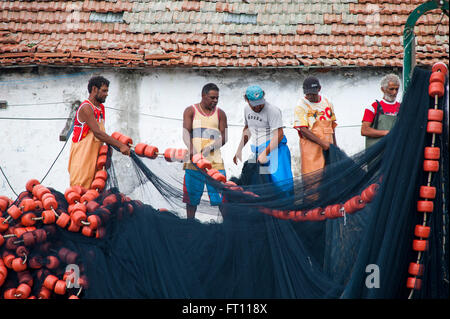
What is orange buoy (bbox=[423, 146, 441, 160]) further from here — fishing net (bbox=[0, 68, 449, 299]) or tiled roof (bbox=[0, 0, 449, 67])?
tiled roof (bbox=[0, 0, 449, 67])

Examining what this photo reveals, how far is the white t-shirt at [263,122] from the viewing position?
721 centimetres

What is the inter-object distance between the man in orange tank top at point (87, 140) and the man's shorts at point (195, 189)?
3.43ft

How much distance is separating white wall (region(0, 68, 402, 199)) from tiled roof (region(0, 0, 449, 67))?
387mm

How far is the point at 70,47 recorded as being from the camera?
469 inches

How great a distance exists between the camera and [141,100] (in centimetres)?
1212

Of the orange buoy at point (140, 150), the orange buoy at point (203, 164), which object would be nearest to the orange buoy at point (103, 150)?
the orange buoy at point (140, 150)

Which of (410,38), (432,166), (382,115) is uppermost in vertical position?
(410,38)

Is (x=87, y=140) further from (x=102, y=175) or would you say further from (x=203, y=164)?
(x=203, y=164)

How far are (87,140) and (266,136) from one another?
2.01m

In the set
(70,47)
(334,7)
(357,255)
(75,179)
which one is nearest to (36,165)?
(70,47)

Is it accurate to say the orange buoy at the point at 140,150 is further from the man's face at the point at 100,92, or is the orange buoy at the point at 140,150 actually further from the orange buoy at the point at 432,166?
the orange buoy at the point at 432,166

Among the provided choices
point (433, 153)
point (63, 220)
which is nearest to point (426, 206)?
point (433, 153)

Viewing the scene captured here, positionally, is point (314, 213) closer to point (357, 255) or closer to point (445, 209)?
point (357, 255)
